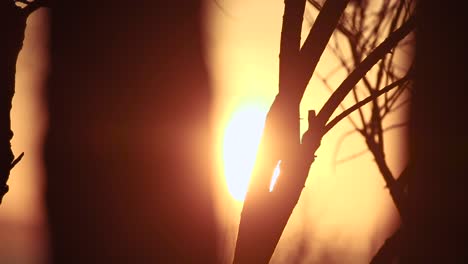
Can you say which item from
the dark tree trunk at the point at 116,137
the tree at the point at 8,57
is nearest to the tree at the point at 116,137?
the dark tree trunk at the point at 116,137

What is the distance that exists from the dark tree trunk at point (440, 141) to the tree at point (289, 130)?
785 mm

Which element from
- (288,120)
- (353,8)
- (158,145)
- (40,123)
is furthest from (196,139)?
(353,8)

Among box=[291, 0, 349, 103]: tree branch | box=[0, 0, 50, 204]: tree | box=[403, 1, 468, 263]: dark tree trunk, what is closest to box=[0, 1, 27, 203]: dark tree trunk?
box=[0, 0, 50, 204]: tree

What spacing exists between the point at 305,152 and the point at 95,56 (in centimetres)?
170

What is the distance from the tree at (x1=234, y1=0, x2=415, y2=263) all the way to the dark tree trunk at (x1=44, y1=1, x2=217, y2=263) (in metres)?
1.07

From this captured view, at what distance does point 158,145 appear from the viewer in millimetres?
3219

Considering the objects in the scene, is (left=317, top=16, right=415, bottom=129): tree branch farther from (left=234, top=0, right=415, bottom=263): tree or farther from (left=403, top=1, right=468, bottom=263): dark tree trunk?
(left=403, top=1, right=468, bottom=263): dark tree trunk

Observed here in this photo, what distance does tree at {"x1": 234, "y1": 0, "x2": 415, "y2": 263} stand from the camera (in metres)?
2.16

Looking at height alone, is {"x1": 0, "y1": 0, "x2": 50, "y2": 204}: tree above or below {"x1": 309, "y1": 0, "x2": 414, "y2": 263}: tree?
below

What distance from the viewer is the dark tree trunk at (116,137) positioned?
318 centimetres

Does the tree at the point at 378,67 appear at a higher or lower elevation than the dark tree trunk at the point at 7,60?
higher

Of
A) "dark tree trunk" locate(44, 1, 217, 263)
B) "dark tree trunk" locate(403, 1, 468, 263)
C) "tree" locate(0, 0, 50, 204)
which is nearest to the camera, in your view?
"tree" locate(0, 0, 50, 204)

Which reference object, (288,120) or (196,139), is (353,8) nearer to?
(196,139)

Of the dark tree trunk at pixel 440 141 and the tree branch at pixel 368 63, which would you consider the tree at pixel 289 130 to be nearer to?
the tree branch at pixel 368 63
